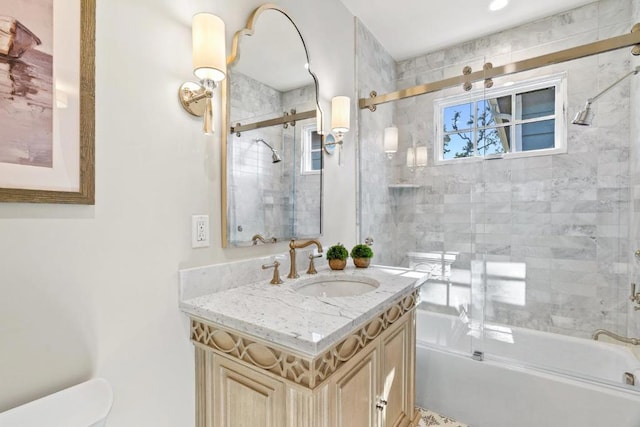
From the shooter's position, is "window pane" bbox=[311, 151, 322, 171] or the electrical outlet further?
"window pane" bbox=[311, 151, 322, 171]

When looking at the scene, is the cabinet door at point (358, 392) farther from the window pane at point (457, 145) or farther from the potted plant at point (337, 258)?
the window pane at point (457, 145)

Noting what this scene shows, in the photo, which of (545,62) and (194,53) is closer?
(194,53)

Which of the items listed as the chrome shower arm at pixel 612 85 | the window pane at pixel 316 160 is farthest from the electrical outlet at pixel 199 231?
the chrome shower arm at pixel 612 85

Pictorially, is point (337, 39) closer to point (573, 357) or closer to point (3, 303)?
point (3, 303)

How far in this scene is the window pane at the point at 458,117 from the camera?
2439mm

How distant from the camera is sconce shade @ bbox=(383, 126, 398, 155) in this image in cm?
264

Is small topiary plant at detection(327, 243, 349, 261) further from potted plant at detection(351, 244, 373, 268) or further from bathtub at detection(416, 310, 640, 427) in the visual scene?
bathtub at detection(416, 310, 640, 427)

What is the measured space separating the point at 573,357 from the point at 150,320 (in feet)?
8.71

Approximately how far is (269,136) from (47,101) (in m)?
0.84

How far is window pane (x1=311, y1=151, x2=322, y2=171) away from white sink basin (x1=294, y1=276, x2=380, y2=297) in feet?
2.22

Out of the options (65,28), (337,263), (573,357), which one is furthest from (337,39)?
(573,357)

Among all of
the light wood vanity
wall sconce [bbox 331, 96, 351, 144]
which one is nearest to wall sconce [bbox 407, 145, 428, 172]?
wall sconce [bbox 331, 96, 351, 144]

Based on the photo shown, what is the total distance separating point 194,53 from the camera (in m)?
1.07

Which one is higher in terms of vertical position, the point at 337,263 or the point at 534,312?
the point at 337,263
